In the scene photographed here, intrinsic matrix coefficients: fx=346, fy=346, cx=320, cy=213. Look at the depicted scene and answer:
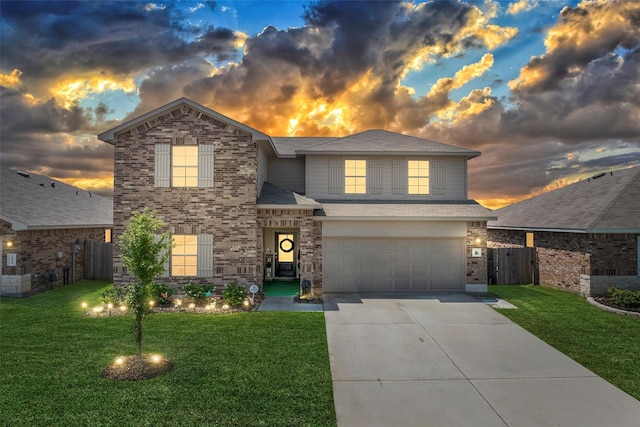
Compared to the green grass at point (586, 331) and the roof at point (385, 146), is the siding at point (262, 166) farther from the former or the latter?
the green grass at point (586, 331)

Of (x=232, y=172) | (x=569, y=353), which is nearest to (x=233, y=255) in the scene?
(x=232, y=172)

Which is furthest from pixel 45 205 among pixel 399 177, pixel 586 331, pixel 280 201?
pixel 586 331

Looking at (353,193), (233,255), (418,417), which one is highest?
(353,193)

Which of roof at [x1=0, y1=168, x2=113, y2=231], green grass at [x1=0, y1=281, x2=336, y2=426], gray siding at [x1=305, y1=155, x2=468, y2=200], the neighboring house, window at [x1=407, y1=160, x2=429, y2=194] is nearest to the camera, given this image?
green grass at [x1=0, y1=281, x2=336, y2=426]

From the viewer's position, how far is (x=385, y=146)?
51.7ft

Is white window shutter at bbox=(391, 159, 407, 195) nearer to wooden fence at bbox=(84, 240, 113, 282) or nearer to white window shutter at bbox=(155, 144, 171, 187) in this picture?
white window shutter at bbox=(155, 144, 171, 187)

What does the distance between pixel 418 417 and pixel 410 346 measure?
122 inches

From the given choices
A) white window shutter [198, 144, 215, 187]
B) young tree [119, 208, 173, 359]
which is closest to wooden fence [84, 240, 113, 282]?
white window shutter [198, 144, 215, 187]

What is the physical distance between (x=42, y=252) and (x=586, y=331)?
20347 mm

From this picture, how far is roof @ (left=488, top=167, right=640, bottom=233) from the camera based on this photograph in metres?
13.6

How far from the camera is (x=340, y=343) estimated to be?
28.3 feet

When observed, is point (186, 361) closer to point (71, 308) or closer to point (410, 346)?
point (410, 346)

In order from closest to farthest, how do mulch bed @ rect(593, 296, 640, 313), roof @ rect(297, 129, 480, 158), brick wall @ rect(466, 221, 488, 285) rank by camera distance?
mulch bed @ rect(593, 296, 640, 313) → brick wall @ rect(466, 221, 488, 285) → roof @ rect(297, 129, 480, 158)

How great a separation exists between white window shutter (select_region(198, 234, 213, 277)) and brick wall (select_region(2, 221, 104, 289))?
25.0ft
